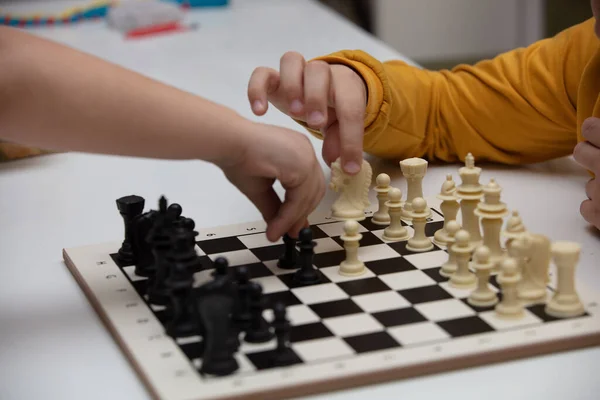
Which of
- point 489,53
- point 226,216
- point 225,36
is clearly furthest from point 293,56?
point 489,53

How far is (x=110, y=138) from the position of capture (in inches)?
40.7

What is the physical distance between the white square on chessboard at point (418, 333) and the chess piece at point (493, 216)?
0.16 meters

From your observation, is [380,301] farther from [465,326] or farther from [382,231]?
[382,231]

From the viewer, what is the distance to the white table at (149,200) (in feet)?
2.98

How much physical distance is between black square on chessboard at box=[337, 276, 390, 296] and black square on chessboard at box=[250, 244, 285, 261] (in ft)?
0.40

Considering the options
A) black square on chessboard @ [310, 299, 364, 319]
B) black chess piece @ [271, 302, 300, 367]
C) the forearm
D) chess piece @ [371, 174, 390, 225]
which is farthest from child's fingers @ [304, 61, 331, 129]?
black chess piece @ [271, 302, 300, 367]

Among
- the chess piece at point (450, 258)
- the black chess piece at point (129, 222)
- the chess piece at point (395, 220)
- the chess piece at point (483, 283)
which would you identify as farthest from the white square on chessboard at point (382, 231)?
the black chess piece at point (129, 222)

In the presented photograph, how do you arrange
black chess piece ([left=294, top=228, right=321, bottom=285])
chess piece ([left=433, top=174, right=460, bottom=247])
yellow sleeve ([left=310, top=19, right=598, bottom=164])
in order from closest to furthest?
1. black chess piece ([left=294, top=228, right=321, bottom=285])
2. chess piece ([left=433, top=174, right=460, bottom=247])
3. yellow sleeve ([left=310, top=19, right=598, bottom=164])

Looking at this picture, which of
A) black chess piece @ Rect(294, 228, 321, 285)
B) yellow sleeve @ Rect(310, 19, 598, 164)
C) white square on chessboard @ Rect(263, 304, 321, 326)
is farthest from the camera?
yellow sleeve @ Rect(310, 19, 598, 164)

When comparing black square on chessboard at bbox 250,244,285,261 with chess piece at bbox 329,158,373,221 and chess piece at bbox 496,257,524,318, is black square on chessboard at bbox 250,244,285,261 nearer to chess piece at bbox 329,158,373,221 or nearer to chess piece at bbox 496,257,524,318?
chess piece at bbox 329,158,373,221

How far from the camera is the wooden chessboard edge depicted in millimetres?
888

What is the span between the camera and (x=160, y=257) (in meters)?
1.06

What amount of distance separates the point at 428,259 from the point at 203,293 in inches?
13.7

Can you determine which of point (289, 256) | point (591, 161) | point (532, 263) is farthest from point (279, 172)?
point (591, 161)
